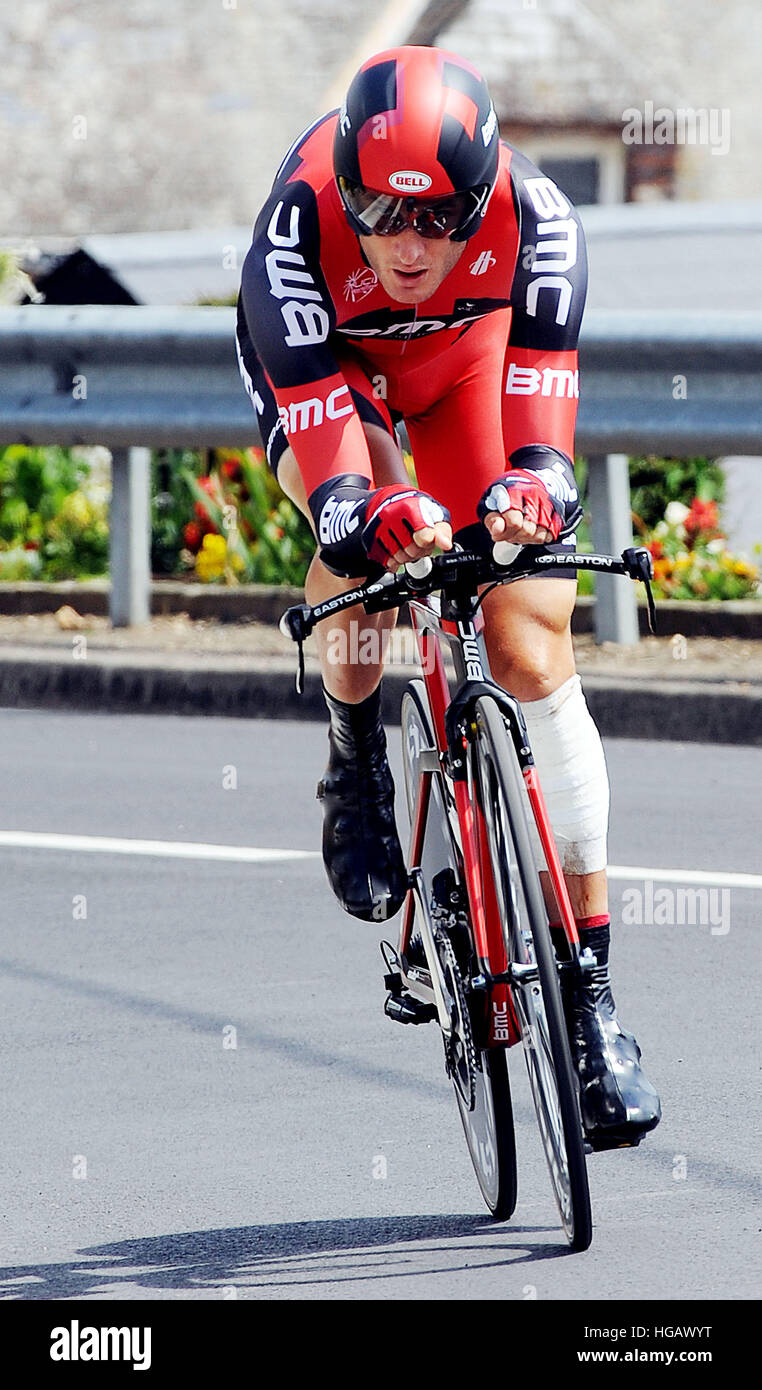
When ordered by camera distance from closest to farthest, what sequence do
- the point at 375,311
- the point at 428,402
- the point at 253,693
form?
the point at 375,311
the point at 428,402
the point at 253,693

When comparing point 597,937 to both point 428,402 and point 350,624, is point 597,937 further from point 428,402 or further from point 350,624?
point 428,402

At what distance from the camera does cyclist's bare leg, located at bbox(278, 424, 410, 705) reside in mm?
4098

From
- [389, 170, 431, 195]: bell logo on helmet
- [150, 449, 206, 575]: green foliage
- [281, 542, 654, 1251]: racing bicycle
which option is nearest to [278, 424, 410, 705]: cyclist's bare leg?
[281, 542, 654, 1251]: racing bicycle

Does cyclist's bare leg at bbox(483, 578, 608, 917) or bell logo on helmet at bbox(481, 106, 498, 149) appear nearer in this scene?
bell logo on helmet at bbox(481, 106, 498, 149)

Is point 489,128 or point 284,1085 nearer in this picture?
point 489,128

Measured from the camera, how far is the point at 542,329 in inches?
154

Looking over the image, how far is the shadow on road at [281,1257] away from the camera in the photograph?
3676 millimetres

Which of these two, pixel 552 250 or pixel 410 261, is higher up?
pixel 552 250

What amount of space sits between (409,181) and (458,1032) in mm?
1489

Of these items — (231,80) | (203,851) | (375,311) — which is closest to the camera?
(375,311)

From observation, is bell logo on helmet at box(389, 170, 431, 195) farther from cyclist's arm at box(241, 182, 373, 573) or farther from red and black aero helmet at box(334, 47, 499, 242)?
cyclist's arm at box(241, 182, 373, 573)

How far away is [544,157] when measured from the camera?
25.2 meters

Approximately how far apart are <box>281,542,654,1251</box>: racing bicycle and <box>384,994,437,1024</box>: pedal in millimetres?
59

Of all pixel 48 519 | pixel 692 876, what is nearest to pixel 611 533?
pixel 692 876
